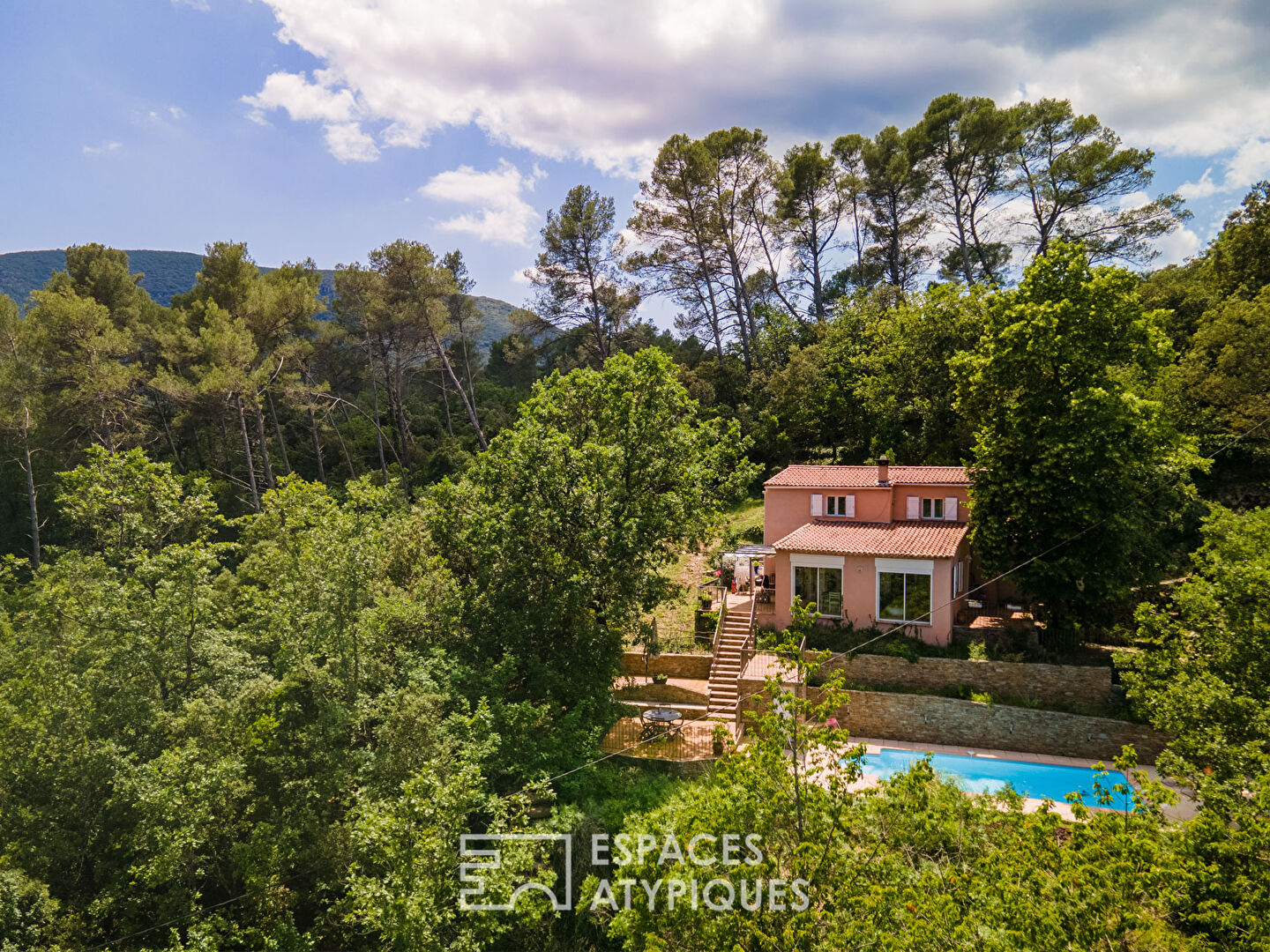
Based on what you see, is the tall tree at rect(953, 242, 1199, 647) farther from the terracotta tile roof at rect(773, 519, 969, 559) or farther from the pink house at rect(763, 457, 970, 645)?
the pink house at rect(763, 457, 970, 645)

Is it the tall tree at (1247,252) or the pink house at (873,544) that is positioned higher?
the tall tree at (1247,252)

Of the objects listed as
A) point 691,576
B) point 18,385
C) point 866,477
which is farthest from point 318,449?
point 866,477

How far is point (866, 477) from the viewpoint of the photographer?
21.9 metres

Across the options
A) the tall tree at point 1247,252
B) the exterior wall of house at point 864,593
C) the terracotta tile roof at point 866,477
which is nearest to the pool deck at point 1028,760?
the exterior wall of house at point 864,593

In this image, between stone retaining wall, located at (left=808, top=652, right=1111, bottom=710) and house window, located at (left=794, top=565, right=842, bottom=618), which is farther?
house window, located at (left=794, top=565, right=842, bottom=618)

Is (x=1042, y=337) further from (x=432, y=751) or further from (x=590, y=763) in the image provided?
(x=432, y=751)

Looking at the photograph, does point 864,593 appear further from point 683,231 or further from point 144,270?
point 144,270

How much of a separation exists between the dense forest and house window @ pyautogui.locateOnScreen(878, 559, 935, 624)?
6.35 ft

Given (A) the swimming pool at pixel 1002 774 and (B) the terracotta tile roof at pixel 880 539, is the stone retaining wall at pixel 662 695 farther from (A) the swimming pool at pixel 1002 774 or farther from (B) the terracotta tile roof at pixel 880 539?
(B) the terracotta tile roof at pixel 880 539

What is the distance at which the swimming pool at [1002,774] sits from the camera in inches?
575

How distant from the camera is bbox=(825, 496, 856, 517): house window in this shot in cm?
2181

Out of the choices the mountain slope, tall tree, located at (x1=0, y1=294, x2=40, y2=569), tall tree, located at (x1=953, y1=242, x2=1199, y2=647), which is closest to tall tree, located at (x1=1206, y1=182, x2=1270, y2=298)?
tall tree, located at (x1=953, y1=242, x2=1199, y2=647)

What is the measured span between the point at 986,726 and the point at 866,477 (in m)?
8.48

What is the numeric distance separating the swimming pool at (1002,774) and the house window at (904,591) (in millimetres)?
3913
